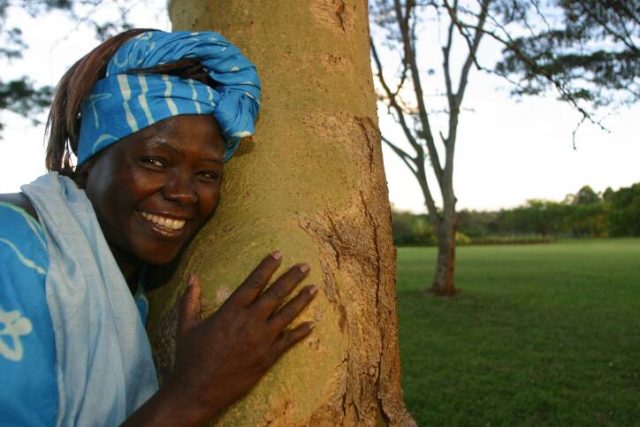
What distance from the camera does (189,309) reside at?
1145 mm

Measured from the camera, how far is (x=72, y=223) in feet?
3.82

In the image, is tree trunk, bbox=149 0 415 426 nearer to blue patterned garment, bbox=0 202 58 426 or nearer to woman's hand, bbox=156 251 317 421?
woman's hand, bbox=156 251 317 421

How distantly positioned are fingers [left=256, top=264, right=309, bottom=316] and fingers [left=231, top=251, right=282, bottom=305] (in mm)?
15

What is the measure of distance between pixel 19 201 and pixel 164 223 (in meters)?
0.28

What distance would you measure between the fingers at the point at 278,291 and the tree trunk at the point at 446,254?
411 inches

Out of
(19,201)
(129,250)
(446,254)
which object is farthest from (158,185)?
(446,254)

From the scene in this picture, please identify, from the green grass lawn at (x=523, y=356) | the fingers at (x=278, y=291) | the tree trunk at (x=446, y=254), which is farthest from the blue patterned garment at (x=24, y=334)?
the tree trunk at (x=446, y=254)

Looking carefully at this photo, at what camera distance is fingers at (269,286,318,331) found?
1.10 metres

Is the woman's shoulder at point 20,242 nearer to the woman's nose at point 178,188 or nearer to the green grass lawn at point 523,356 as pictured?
the woman's nose at point 178,188

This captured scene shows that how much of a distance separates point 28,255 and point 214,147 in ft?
1.41

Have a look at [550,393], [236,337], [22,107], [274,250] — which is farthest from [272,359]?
[22,107]

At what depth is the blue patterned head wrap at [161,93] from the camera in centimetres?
123

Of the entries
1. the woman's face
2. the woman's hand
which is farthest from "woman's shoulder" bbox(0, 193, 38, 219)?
the woman's hand

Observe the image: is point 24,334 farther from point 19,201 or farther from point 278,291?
point 278,291
